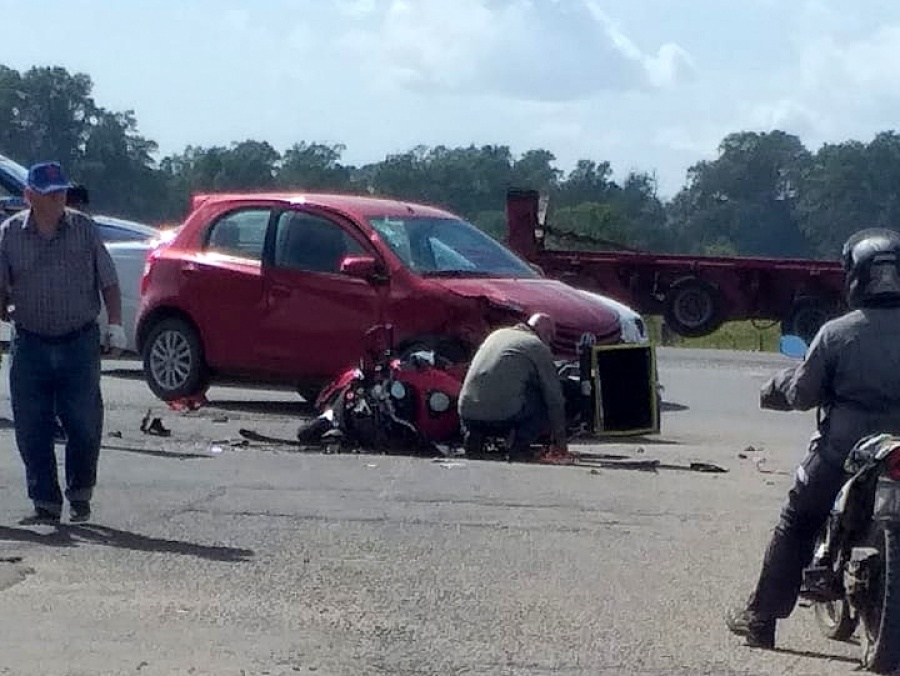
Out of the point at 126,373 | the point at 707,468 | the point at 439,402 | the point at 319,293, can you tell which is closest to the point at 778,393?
the point at 707,468

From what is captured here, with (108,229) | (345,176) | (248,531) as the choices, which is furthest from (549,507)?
(345,176)

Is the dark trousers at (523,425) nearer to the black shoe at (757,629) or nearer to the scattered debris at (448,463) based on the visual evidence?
the scattered debris at (448,463)

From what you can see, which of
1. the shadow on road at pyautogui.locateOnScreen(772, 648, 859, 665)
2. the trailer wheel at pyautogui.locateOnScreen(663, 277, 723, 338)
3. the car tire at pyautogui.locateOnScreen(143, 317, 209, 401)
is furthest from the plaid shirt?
the trailer wheel at pyautogui.locateOnScreen(663, 277, 723, 338)

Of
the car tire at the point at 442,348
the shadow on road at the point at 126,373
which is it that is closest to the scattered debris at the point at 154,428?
the car tire at the point at 442,348

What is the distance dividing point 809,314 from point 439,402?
Answer: 52.5 feet

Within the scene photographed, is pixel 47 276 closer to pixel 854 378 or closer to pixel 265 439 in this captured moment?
pixel 854 378

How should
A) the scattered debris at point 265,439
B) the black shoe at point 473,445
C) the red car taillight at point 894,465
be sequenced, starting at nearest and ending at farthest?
1. the red car taillight at point 894,465
2. the black shoe at point 473,445
3. the scattered debris at point 265,439

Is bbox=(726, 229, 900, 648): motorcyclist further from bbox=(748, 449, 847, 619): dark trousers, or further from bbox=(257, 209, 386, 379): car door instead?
bbox=(257, 209, 386, 379): car door

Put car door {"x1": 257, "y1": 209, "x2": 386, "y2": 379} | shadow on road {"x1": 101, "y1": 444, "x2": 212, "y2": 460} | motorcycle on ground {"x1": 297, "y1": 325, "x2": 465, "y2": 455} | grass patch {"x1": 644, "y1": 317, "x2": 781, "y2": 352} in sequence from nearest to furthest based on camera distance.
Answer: shadow on road {"x1": 101, "y1": 444, "x2": 212, "y2": 460}, motorcycle on ground {"x1": 297, "y1": 325, "x2": 465, "y2": 455}, car door {"x1": 257, "y1": 209, "x2": 386, "y2": 379}, grass patch {"x1": 644, "y1": 317, "x2": 781, "y2": 352}

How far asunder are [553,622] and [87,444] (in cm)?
335

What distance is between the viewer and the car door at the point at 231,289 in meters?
17.5

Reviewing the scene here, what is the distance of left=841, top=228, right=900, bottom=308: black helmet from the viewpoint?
8.11m

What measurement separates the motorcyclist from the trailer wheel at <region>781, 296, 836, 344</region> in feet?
72.5

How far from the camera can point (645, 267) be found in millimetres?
30969
